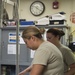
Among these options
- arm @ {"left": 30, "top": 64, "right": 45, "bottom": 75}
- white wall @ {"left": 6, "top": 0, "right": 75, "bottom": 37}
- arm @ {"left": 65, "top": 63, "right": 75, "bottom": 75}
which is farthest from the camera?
white wall @ {"left": 6, "top": 0, "right": 75, "bottom": 37}

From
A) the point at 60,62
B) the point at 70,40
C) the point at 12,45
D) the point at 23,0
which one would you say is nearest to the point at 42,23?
the point at 12,45

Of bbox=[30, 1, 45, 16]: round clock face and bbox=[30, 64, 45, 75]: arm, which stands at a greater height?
bbox=[30, 1, 45, 16]: round clock face

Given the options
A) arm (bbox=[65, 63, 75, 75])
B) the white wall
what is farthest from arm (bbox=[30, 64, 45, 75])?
the white wall

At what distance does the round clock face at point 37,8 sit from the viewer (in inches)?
191

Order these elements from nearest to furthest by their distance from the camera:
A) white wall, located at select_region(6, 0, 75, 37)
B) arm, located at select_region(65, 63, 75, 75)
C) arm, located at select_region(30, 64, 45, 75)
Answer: arm, located at select_region(30, 64, 45, 75) → arm, located at select_region(65, 63, 75, 75) → white wall, located at select_region(6, 0, 75, 37)

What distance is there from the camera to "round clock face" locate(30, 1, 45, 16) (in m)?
4.84

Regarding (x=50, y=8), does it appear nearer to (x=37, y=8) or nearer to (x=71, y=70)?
(x=37, y=8)

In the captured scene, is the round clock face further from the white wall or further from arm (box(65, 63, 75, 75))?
arm (box(65, 63, 75, 75))

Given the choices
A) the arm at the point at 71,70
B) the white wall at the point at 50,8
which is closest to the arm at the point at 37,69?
the arm at the point at 71,70

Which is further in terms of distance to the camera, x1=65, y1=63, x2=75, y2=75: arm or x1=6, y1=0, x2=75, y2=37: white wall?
x1=6, y1=0, x2=75, y2=37: white wall

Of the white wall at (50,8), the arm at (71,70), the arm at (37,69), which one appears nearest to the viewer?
the arm at (37,69)

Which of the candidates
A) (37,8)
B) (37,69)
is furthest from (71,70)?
(37,8)

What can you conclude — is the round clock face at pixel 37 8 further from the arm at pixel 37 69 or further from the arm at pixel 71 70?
the arm at pixel 37 69

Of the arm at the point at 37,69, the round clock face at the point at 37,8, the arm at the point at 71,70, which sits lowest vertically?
the arm at the point at 71,70
